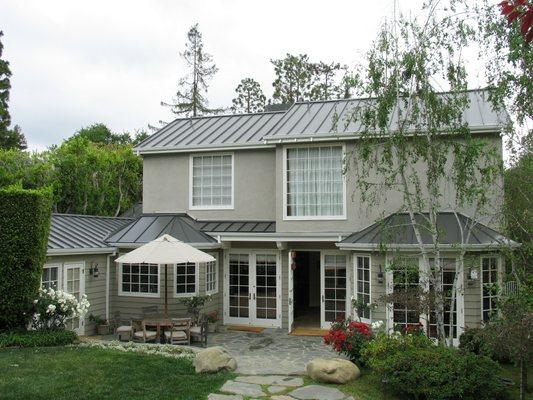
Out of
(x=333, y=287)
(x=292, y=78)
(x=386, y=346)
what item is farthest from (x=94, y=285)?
(x=292, y=78)

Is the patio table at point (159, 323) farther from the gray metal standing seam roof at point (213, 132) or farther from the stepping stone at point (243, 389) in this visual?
the gray metal standing seam roof at point (213, 132)

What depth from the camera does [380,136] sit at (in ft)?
31.6

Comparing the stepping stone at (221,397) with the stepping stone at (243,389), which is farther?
the stepping stone at (243,389)

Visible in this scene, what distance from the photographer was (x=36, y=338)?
10305 mm

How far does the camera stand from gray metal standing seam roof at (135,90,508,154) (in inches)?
541

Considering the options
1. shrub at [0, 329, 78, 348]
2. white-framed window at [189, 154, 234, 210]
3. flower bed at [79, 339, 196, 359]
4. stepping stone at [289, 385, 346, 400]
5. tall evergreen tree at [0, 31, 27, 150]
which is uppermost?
tall evergreen tree at [0, 31, 27, 150]

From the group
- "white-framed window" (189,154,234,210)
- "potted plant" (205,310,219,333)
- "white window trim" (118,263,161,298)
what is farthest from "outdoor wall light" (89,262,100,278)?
"white-framed window" (189,154,234,210)

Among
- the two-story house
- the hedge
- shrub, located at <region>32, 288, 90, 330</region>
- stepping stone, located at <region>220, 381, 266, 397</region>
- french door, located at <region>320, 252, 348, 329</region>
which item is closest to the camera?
stepping stone, located at <region>220, 381, 266, 397</region>

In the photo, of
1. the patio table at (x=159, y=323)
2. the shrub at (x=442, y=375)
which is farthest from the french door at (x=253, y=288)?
the shrub at (x=442, y=375)

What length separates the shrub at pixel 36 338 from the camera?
33.2 ft

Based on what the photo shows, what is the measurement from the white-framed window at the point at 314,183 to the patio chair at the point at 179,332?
4.33 m

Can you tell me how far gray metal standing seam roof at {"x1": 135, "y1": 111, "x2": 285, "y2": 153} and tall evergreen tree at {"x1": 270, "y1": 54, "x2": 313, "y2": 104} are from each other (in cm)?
1511

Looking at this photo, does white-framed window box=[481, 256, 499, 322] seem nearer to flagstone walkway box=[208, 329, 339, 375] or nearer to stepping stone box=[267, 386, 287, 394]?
flagstone walkway box=[208, 329, 339, 375]

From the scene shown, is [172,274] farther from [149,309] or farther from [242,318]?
[242,318]
